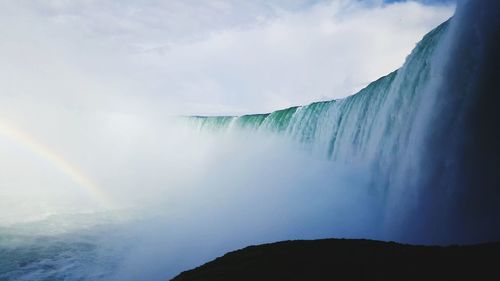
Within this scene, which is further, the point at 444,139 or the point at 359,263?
the point at 444,139

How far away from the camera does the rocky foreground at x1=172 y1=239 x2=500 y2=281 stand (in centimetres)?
438

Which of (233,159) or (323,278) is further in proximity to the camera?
(233,159)

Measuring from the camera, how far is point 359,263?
502 cm

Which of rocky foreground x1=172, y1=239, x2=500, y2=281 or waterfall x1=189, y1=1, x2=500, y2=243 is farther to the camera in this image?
waterfall x1=189, y1=1, x2=500, y2=243

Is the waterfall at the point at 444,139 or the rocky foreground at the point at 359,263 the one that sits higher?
the waterfall at the point at 444,139

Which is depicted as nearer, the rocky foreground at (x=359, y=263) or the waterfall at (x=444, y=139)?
the rocky foreground at (x=359, y=263)

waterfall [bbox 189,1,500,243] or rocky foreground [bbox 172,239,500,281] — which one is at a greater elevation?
waterfall [bbox 189,1,500,243]

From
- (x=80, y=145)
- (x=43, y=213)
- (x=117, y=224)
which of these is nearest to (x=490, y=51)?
(x=117, y=224)

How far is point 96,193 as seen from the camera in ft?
87.1

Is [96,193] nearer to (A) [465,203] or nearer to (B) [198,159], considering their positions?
(B) [198,159]

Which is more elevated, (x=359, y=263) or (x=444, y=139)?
(x=444, y=139)

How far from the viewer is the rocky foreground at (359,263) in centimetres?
438

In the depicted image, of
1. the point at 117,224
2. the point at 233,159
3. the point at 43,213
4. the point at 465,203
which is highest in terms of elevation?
the point at 233,159

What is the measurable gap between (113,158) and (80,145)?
834 centimetres
